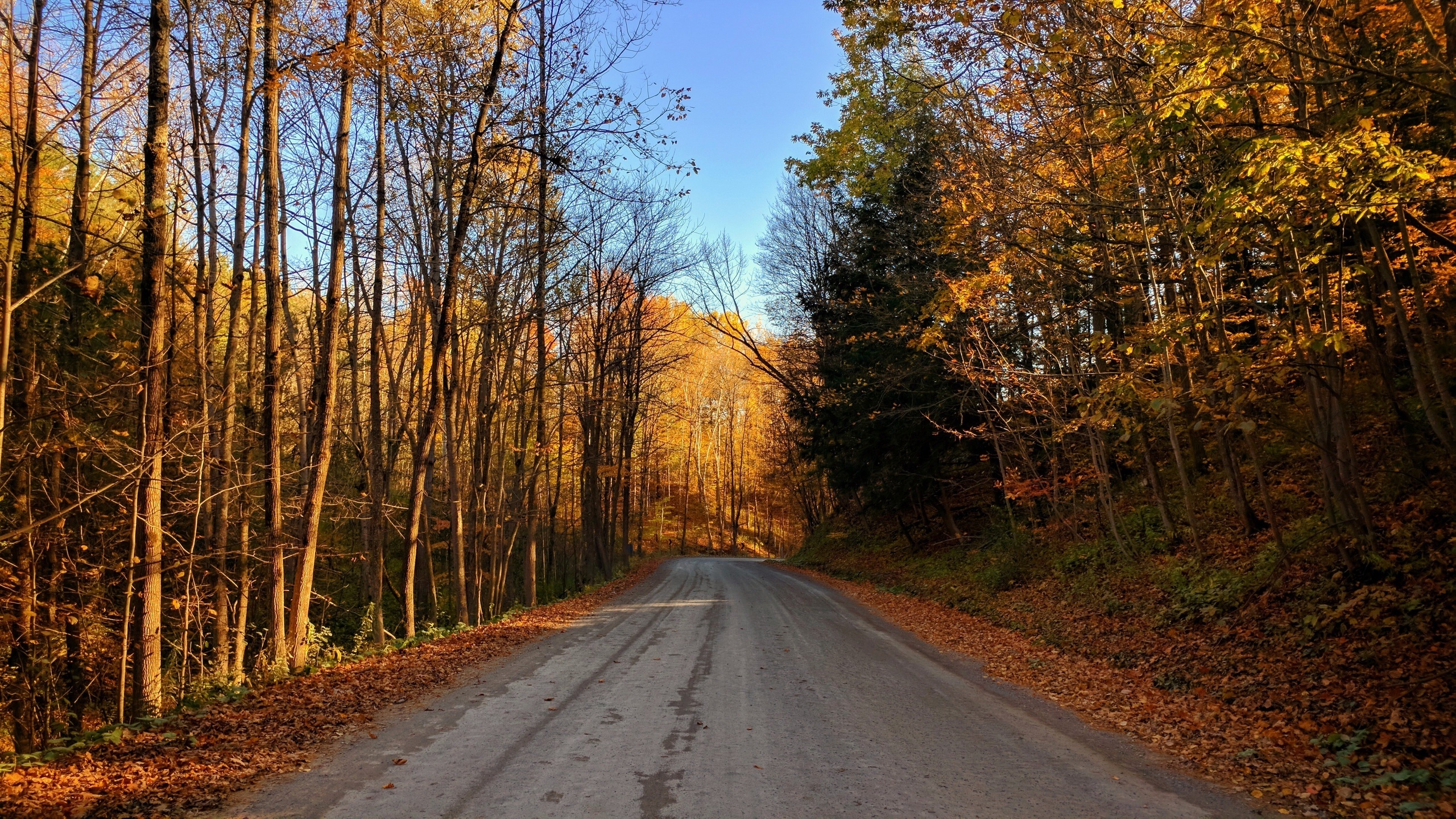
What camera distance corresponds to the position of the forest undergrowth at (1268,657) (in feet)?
15.9

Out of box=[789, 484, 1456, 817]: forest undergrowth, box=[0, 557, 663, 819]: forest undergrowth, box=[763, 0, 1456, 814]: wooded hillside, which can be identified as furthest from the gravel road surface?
box=[763, 0, 1456, 814]: wooded hillside

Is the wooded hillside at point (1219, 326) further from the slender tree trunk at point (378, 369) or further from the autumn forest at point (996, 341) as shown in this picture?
the slender tree trunk at point (378, 369)

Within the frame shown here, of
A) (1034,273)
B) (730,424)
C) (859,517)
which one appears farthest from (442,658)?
(730,424)

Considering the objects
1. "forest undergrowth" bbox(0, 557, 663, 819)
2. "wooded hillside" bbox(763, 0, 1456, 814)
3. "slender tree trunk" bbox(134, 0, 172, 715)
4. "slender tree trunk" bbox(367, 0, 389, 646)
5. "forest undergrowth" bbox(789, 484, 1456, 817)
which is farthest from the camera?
"slender tree trunk" bbox(367, 0, 389, 646)

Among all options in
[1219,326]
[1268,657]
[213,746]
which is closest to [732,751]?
[213,746]

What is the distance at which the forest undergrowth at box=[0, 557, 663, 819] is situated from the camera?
13.8 ft

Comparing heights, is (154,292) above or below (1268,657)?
above

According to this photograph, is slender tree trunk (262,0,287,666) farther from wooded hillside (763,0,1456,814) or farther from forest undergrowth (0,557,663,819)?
wooded hillside (763,0,1456,814)

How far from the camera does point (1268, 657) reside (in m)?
7.16

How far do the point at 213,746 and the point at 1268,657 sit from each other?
30.6 feet

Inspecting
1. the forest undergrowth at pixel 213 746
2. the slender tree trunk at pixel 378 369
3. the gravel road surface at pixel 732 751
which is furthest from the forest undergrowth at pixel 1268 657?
the slender tree trunk at pixel 378 369

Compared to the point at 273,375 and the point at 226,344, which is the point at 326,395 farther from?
the point at 226,344

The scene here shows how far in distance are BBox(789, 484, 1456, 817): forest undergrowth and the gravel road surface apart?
2.14ft

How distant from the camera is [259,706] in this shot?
6430 millimetres
